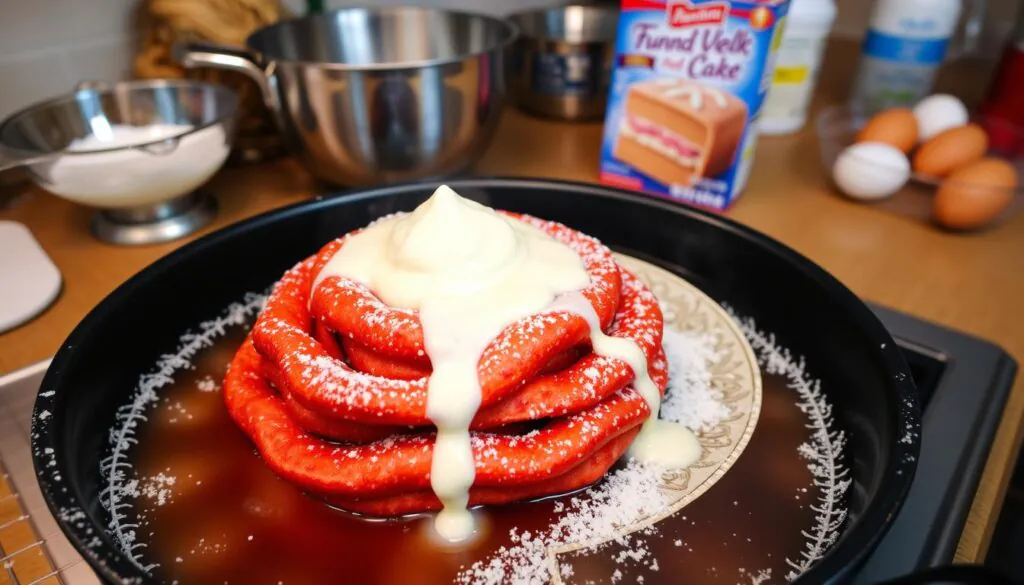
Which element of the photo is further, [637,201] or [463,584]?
[637,201]

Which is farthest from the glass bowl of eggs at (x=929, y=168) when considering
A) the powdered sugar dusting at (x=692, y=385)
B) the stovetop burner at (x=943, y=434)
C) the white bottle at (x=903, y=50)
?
the powdered sugar dusting at (x=692, y=385)

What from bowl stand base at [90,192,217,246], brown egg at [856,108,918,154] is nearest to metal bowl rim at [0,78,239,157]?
bowl stand base at [90,192,217,246]

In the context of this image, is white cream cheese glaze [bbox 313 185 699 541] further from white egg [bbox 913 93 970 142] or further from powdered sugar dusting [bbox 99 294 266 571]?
white egg [bbox 913 93 970 142]

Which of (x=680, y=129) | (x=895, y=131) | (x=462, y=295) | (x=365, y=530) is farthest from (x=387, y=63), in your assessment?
(x=895, y=131)

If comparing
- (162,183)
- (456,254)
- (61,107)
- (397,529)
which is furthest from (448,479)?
(61,107)

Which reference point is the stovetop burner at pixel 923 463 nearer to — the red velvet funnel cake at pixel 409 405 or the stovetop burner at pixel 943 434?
the stovetop burner at pixel 943 434

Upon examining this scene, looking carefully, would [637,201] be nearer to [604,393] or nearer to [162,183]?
[604,393]
